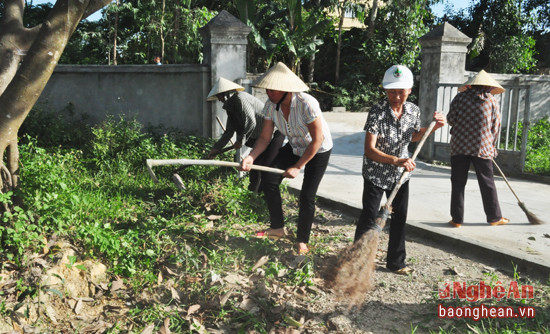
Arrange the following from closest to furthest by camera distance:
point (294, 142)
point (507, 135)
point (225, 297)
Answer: point (225, 297)
point (294, 142)
point (507, 135)

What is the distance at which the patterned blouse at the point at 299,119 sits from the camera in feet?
15.6

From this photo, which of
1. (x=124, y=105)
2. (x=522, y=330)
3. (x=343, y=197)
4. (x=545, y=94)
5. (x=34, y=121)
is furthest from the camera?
(x=545, y=94)

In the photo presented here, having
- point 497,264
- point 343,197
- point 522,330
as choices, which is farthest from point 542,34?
point 522,330

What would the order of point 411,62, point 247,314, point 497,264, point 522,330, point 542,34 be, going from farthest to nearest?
point 542,34
point 411,62
point 497,264
point 247,314
point 522,330

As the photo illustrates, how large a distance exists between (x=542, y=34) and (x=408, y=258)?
19.5 metres

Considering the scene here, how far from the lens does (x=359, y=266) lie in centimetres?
429

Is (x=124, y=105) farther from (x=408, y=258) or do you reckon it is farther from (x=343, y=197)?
(x=408, y=258)

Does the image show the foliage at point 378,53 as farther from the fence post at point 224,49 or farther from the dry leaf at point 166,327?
the dry leaf at point 166,327

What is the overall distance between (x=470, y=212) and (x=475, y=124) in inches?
48.9

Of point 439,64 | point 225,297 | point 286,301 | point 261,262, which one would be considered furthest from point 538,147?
point 225,297

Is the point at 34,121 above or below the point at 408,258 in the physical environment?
above

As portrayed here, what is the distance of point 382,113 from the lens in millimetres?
4582

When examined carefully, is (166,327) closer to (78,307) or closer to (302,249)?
(78,307)

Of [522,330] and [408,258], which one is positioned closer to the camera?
[522,330]
